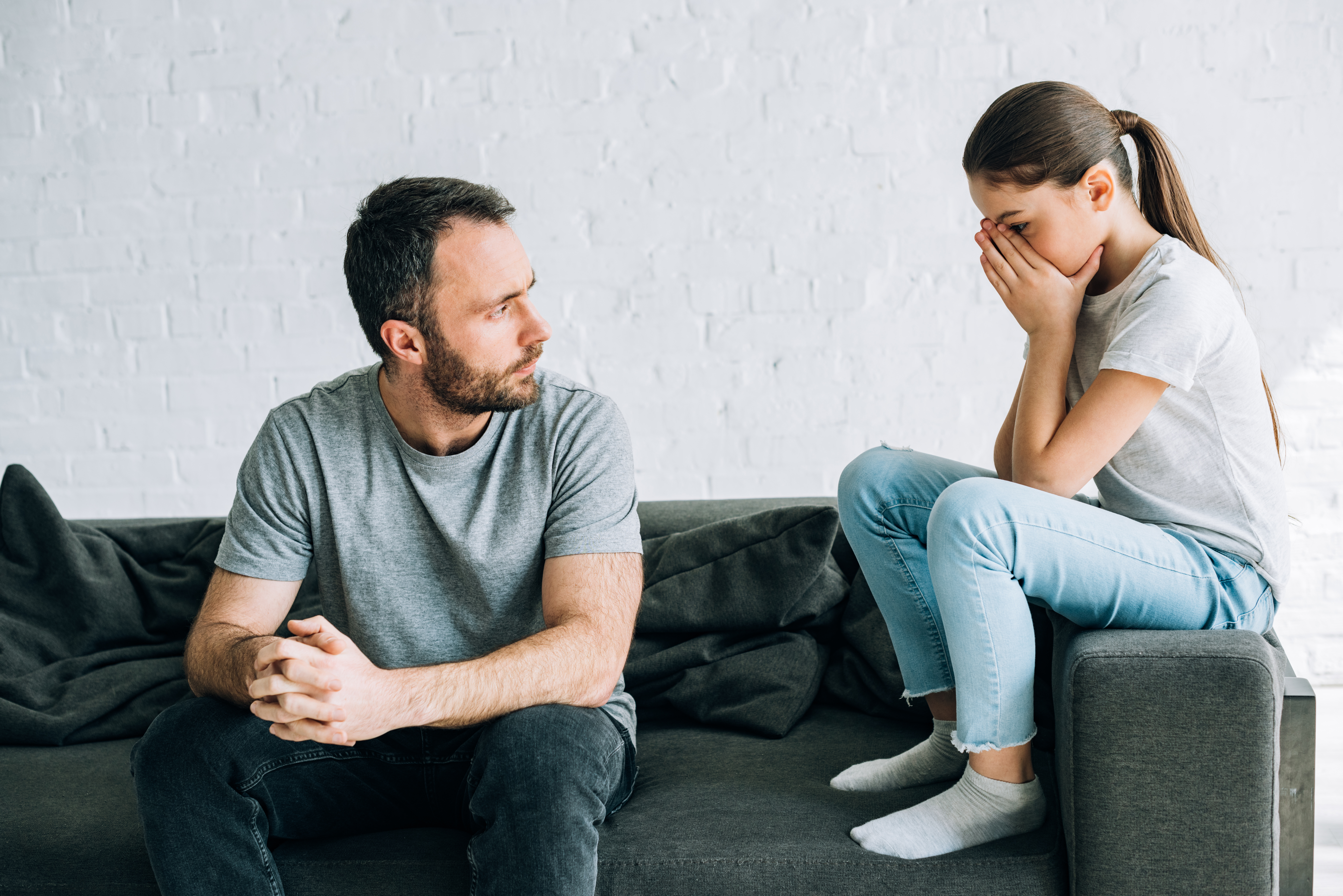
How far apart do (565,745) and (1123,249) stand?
100 cm

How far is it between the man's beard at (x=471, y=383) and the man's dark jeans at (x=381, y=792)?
1.42ft

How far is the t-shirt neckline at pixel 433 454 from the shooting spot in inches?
57.7

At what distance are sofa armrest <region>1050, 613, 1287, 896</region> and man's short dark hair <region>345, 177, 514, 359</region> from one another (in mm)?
981

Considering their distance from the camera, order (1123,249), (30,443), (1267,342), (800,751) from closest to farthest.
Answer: (1123,249)
(800,751)
(1267,342)
(30,443)

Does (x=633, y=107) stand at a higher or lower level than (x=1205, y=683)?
higher

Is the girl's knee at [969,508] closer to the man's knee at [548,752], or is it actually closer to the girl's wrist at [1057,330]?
the girl's wrist at [1057,330]

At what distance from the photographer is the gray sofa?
1.16 metres

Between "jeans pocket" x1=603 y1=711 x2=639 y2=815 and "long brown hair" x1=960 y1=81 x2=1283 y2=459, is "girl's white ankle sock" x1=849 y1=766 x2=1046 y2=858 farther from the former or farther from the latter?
"long brown hair" x1=960 y1=81 x2=1283 y2=459

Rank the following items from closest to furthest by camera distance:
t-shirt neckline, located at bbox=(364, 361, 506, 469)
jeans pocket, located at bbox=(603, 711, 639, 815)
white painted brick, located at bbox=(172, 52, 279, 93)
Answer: jeans pocket, located at bbox=(603, 711, 639, 815) < t-shirt neckline, located at bbox=(364, 361, 506, 469) < white painted brick, located at bbox=(172, 52, 279, 93)

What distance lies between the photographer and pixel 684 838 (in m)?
1.32

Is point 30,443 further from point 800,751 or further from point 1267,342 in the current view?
point 1267,342

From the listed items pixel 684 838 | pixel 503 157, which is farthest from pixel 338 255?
pixel 684 838

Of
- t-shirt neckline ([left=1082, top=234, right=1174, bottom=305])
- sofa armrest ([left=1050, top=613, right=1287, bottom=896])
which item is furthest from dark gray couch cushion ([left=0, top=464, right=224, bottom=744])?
t-shirt neckline ([left=1082, top=234, right=1174, bottom=305])

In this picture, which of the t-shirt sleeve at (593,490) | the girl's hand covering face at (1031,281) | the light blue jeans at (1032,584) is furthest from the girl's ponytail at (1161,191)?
the t-shirt sleeve at (593,490)
